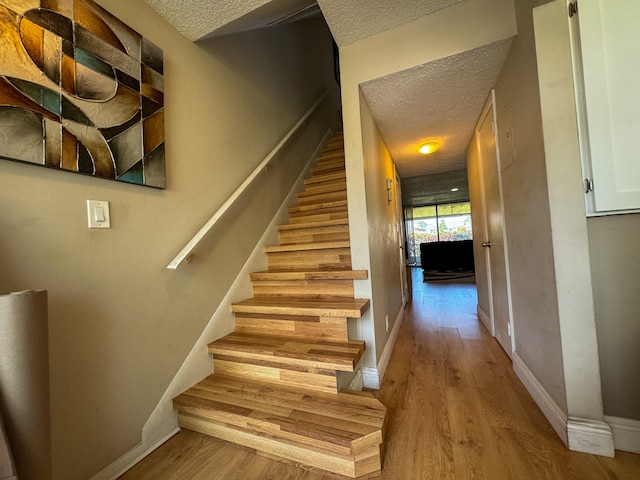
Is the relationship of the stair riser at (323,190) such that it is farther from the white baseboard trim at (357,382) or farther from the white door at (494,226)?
the white baseboard trim at (357,382)

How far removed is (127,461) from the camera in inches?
43.1

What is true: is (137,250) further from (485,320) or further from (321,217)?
(485,320)

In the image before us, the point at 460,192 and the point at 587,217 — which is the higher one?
the point at 460,192

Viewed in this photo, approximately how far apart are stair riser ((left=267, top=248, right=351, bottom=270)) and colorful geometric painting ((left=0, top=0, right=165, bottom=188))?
1.10 metres

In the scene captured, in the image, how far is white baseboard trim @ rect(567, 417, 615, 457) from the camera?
3.39 ft

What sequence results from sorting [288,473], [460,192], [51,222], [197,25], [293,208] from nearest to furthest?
[51,222]
[288,473]
[197,25]
[293,208]
[460,192]

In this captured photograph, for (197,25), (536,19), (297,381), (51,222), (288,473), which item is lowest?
(288,473)

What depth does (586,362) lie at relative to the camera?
1.06 m

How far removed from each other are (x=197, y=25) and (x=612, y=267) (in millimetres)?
2465

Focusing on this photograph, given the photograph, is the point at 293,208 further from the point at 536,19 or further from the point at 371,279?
the point at 536,19

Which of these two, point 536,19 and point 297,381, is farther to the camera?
point 297,381

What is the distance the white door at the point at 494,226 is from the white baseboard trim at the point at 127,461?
231cm

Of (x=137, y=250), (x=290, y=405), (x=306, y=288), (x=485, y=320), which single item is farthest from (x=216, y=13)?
(x=485, y=320)

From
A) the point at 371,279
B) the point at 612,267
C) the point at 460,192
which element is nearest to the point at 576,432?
the point at 612,267
